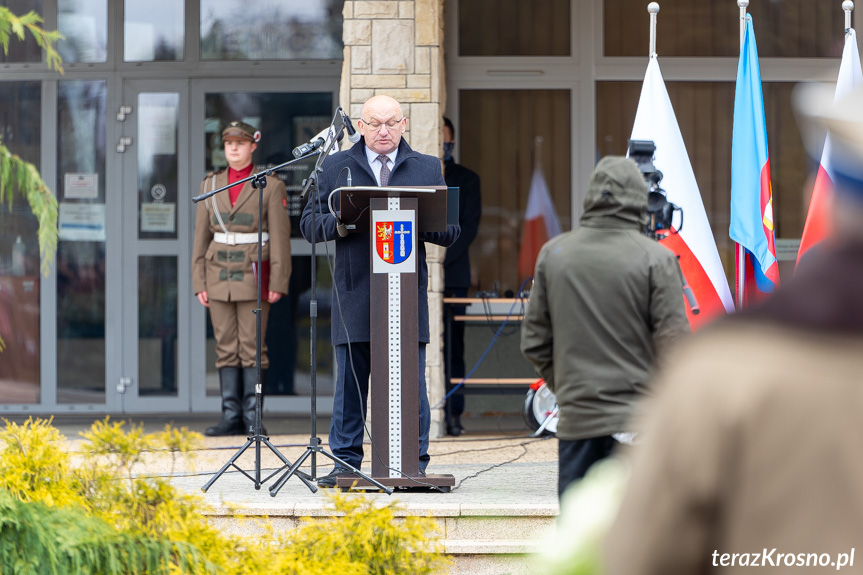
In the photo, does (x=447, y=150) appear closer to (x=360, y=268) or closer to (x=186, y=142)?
(x=186, y=142)

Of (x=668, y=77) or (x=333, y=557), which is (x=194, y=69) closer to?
(x=668, y=77)

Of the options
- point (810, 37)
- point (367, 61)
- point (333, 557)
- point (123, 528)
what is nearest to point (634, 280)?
point (333, 557)

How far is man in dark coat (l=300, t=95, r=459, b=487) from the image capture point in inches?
214

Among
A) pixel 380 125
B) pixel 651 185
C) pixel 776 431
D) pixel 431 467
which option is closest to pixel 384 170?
pixel 380 125

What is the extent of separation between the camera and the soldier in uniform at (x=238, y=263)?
24.7ft

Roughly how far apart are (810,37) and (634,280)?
5852mm

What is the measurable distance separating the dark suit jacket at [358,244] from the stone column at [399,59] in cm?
164

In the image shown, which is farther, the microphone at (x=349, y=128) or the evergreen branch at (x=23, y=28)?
the microphone at (x=349, y=128)

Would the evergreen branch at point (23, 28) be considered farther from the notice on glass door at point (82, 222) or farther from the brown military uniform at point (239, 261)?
the notice on glass door at point (82, 222)

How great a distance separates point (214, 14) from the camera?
8.64m

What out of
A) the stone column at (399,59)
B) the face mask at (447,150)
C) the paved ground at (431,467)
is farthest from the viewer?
the face mask at (447,150)

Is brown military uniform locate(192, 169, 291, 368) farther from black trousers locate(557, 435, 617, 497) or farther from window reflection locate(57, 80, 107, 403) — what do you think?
black trousers locate(557, 435, 617, 497)

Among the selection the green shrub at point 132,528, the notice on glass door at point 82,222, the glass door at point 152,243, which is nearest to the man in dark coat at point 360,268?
the green shrub at point 132,528

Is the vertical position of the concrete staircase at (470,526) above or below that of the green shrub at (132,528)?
below
